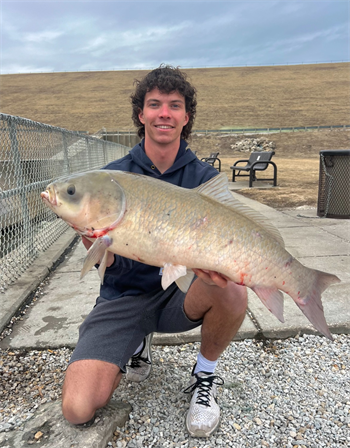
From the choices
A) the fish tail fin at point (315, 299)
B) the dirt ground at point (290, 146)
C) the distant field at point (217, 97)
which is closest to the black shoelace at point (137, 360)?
the fish tail fin at point (315, 299)

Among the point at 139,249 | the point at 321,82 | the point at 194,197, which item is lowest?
the point at 139,249

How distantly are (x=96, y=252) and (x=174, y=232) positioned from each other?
39cm

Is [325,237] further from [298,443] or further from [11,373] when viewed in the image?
[11,373]

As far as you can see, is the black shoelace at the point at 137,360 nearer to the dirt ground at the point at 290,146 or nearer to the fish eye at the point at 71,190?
the fish eye at the point at 71,190

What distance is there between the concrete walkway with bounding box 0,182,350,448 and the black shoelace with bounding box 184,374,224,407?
412 mm

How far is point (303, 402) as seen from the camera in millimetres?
2090

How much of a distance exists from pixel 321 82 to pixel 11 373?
77.9m

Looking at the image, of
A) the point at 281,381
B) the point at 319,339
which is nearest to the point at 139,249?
the point at 281,381

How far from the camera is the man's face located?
2.56m

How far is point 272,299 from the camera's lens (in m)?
1.88

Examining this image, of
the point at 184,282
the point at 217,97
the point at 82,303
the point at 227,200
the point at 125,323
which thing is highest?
the point at 217,97

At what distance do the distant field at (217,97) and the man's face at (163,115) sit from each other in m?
37.8

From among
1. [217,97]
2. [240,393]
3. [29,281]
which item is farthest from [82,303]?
[217,97]

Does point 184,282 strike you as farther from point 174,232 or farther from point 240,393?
point 240,393
